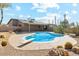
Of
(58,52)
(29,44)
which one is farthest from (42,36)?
(58,52)

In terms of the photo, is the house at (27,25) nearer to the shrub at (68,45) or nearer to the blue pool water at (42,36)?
the blue pool water at (42,36)

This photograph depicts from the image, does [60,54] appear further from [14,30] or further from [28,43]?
[14,30]

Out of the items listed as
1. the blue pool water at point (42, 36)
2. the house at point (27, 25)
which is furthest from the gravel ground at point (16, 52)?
the house at point (27, 25)

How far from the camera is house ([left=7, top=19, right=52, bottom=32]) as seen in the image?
4618 mm

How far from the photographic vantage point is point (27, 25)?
466cm

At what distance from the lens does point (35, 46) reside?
4.63 metres

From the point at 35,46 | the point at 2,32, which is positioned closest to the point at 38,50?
the point at 35,46

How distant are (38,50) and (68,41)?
0.54 metres

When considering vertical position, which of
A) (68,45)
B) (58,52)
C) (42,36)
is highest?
(42,36)

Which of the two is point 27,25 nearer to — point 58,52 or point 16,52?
point 16,52

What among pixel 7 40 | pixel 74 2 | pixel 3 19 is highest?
pixel 74 2

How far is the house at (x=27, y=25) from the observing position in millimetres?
4618

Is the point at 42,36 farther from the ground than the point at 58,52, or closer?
farther from the ground

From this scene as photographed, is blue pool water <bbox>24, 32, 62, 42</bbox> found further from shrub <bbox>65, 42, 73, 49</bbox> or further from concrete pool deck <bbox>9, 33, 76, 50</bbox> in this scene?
shrub <bbox>65, 42, 73, 49</bbox>
